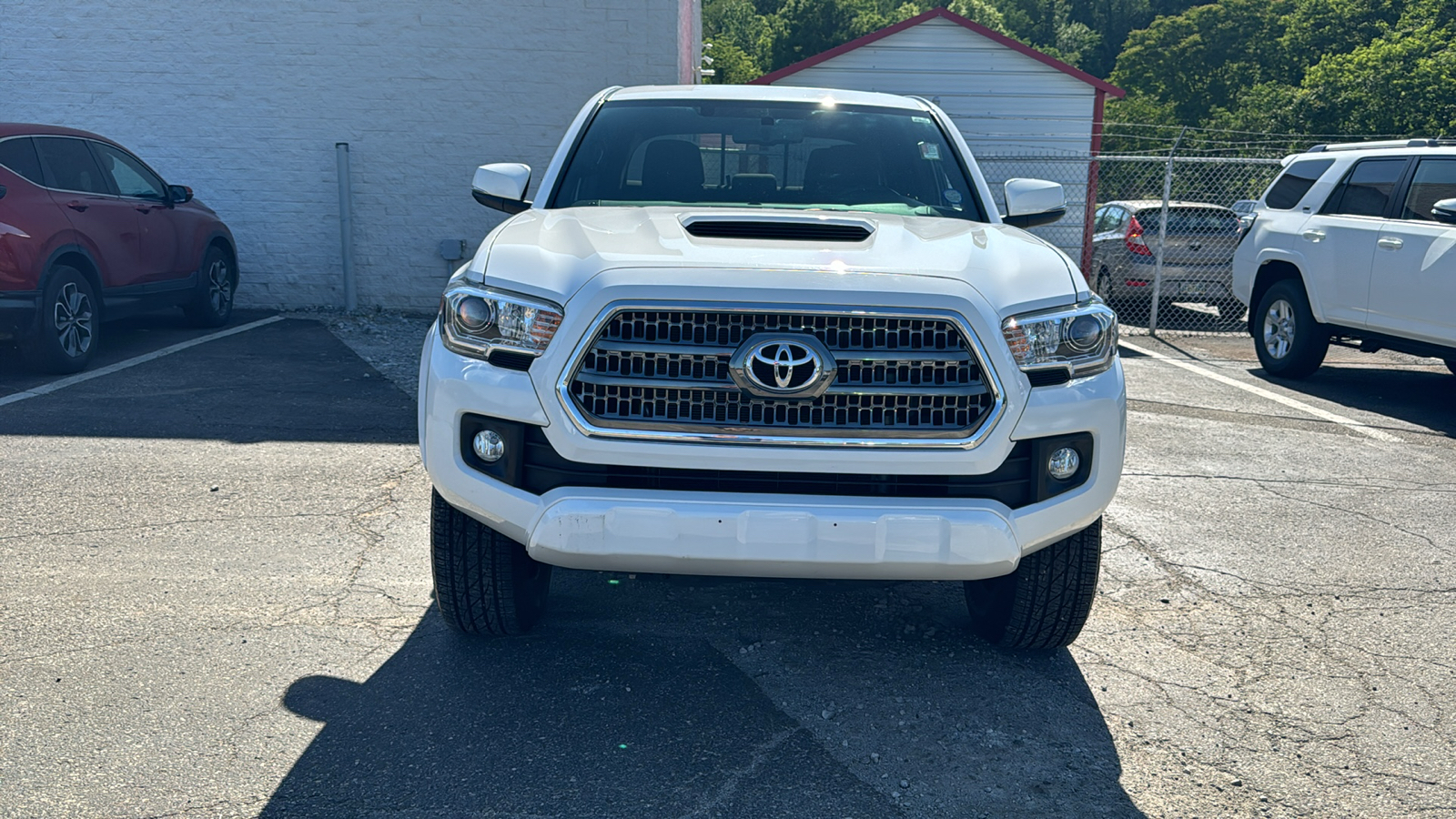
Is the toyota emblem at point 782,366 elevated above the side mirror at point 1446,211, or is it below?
below

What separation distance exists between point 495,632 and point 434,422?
829 mm

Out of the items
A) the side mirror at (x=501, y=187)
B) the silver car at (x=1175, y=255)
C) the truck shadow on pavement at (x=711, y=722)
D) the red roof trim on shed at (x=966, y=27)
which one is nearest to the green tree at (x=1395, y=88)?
the red roof trim on shed at (x=966, y=27)

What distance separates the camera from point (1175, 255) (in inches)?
523

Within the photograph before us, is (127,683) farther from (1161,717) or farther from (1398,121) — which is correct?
(1398,121)

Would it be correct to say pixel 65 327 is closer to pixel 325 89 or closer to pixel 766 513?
pixel 325 89

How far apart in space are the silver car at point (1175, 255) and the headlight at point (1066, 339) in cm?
979

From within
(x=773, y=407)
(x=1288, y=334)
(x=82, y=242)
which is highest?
(x=773, y=407)

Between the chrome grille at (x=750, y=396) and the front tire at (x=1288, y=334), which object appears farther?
the front tire at (x=1288, y=334)

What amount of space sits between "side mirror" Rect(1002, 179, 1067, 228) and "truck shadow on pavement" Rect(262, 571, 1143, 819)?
1.60 metres

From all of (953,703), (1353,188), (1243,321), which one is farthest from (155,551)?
(1243,321)

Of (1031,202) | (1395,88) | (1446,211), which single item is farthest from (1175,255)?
(1395,88)

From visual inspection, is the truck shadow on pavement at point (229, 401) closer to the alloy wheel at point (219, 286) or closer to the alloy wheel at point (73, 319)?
the alloy wheel at point (73, 319)

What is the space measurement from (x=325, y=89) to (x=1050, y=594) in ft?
35.3

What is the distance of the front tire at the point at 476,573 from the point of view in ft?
12.1
